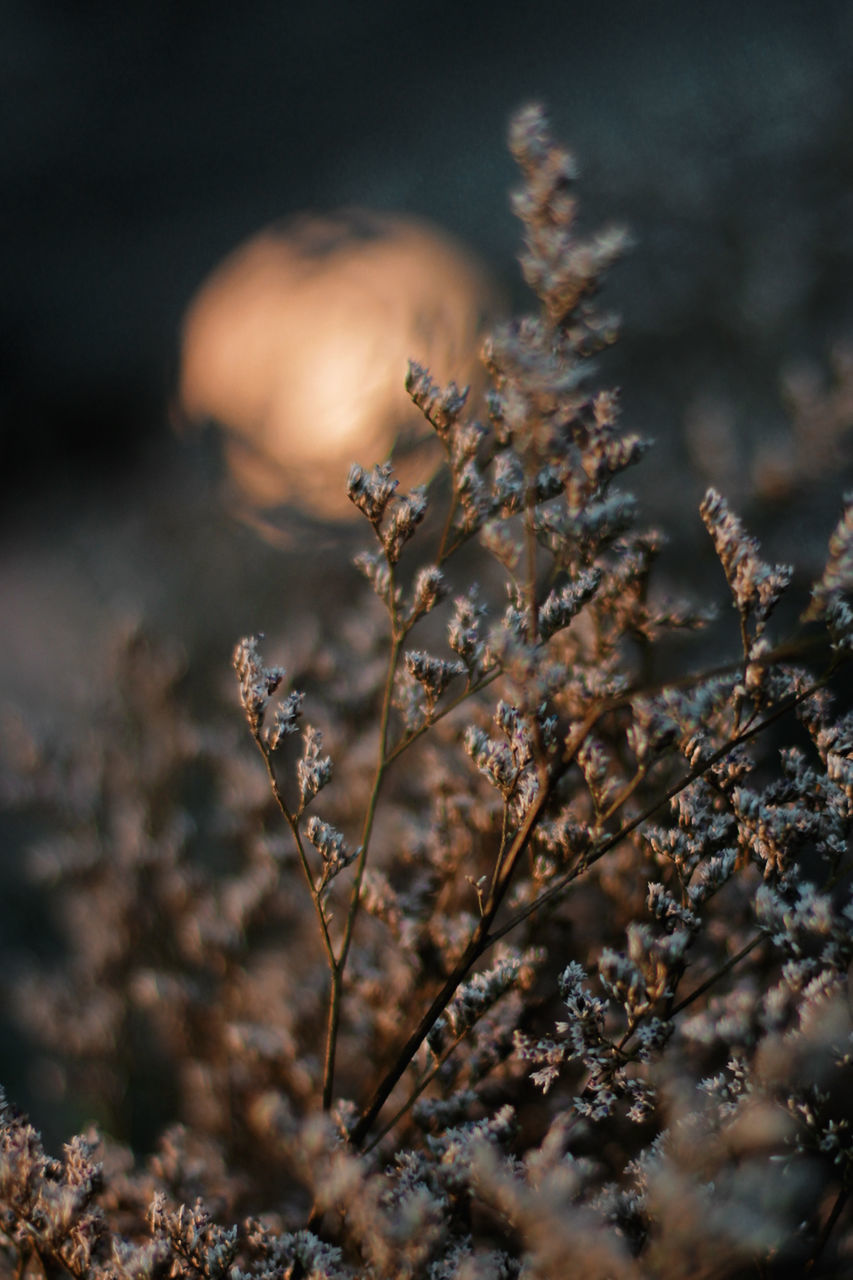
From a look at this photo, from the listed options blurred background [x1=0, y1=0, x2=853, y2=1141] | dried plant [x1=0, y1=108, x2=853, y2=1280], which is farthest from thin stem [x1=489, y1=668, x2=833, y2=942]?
blurred background [x1=0, y1=0, x2=853, y2=1141]

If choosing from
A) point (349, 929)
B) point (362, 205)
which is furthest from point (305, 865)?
point (362, 205)

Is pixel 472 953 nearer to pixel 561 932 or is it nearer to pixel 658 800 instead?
pixel 658 800

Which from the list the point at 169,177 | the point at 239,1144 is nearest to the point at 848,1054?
the point at 239,1144

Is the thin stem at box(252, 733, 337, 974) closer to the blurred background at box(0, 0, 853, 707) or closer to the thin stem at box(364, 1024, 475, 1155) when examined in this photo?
the thin stem at box(364, 1024, 475, 1155)

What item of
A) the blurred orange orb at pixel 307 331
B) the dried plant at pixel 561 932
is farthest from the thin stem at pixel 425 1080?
the blurred orange orb at pixel 307 331

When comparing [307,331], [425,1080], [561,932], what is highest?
[307,331]

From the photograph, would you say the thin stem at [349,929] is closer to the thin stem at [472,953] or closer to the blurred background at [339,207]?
the thin stem at [472,953]

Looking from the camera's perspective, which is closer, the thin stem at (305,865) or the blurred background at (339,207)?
the thin stem at (305,865)

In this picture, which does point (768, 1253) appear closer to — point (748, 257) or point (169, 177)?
point (748, 257)
